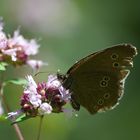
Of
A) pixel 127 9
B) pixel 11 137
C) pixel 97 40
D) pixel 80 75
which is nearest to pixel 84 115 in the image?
pixel 11 137

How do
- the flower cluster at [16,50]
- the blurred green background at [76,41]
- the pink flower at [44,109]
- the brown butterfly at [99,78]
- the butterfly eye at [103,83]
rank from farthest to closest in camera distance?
the blurred green background at [76,41] < the flower cluster at [16,50] < the butterfly eye at [103,83] < the brown butterfly at [99,78] < the pink flower at [44,109]

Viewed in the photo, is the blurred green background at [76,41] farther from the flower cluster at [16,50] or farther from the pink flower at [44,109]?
the pink flower at [44,109]

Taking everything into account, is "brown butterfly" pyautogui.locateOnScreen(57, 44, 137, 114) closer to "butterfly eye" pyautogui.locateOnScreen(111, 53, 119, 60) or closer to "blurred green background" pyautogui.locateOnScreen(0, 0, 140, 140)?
"butterfly eye" pyautogui.locateOnScreen(111, 53, 119, 60)

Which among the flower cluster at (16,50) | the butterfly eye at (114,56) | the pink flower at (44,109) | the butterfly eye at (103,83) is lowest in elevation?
the pink flower at (44,109)

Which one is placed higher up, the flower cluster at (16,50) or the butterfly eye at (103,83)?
the flower cluster at (16,50)

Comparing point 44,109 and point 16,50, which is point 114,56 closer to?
point 44,109

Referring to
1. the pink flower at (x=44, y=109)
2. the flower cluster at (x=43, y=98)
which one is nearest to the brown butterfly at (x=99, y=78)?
the flower cluster at (x=43, y=98)

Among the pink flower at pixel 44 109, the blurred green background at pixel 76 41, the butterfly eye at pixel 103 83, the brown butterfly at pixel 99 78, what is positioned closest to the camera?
the pink flower at pixel 44 109
